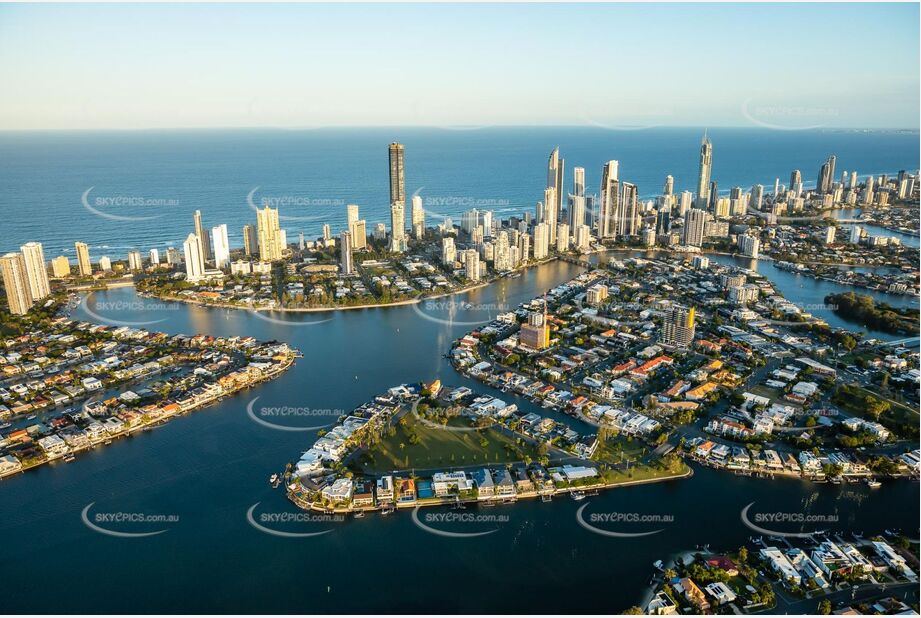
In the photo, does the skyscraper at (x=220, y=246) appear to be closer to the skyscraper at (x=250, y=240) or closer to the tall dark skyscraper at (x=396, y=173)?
the skyscraper at (x=250, y=240)

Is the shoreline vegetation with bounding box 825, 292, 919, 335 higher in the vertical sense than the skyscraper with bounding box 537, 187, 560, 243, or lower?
lower

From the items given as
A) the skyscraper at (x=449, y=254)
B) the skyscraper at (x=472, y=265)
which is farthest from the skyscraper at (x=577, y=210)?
the skyscraper at (x=472, y=265)

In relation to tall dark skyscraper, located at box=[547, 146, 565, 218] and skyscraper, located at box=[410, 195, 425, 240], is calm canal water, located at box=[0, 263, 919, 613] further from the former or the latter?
tall dark skyscraper, located at box=[547, 146, 565, 218]

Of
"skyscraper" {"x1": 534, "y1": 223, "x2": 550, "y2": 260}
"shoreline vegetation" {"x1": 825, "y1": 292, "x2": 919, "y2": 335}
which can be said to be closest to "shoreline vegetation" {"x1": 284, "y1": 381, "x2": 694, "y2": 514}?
"shoreline vegetation" {"x1": 825, "y1": 292, "x2": 919, "y2": 335}

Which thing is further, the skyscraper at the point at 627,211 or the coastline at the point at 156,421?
the skyscraper at the point at 627,211

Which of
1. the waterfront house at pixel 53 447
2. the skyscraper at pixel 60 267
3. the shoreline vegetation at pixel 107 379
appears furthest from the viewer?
the skyscraper at pixel 60 267

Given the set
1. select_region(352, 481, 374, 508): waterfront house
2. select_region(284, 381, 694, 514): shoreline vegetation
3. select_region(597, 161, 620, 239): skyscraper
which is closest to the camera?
select_region(352, 481, 374, 508): waterfront house

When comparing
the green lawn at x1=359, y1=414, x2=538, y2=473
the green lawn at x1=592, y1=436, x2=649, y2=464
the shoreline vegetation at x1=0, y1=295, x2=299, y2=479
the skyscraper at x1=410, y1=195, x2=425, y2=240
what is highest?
the skyscraper at x1=410, y1=195, x2=425, y2=240

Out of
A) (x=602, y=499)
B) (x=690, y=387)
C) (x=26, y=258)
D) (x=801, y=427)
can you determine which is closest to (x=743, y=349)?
(x=690, y=387)

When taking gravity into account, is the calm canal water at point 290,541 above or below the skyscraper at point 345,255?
below
